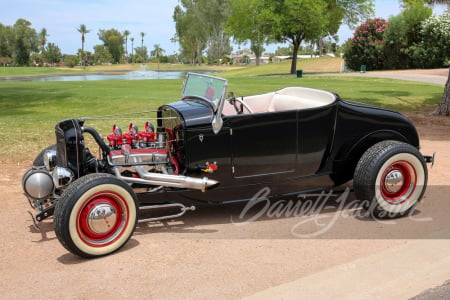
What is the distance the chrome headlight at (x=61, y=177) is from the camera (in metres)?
4.25

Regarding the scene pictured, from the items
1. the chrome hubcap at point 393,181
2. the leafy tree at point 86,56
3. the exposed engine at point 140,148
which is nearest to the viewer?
the exposed engine at point 140,148

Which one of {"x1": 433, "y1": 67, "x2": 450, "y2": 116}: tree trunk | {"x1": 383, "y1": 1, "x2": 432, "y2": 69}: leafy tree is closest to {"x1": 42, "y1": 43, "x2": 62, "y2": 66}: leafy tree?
{"x1": 383, "y1": 1, "x2": 432, "y2": 69}: leafy tree

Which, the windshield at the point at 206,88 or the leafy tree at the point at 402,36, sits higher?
the leafy tree at the point at 402,36

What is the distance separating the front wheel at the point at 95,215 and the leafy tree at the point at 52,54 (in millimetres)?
104462

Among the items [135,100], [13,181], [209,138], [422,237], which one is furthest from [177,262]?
[135,100]

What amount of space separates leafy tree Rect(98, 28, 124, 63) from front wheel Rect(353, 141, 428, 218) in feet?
409

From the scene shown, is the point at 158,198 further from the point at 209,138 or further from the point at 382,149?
the point at 382,149

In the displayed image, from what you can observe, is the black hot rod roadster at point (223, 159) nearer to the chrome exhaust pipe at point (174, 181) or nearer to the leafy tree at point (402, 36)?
the chrome exhaust pipe at point (174, 181)

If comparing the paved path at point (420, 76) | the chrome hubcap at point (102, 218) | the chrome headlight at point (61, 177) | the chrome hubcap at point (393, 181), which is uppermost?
the paved path at point (420, 76)

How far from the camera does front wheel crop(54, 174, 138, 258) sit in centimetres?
370

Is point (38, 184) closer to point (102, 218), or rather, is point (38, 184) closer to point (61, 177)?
point (61, 177)

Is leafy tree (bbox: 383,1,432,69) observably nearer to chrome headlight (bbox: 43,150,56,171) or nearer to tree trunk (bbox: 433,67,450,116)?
tree trunk (bbox: 433,67,450,116)

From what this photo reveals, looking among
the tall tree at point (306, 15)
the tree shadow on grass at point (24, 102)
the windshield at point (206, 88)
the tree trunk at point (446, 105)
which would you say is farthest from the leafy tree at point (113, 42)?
the windshield at point (206, 88)

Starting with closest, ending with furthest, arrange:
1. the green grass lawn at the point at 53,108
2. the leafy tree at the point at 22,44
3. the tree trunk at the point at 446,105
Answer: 1. the green grass lawn at the point at 53,108
2. the tree trunk at the point at 446,105
3. the leafy tree at the point at 22,44
